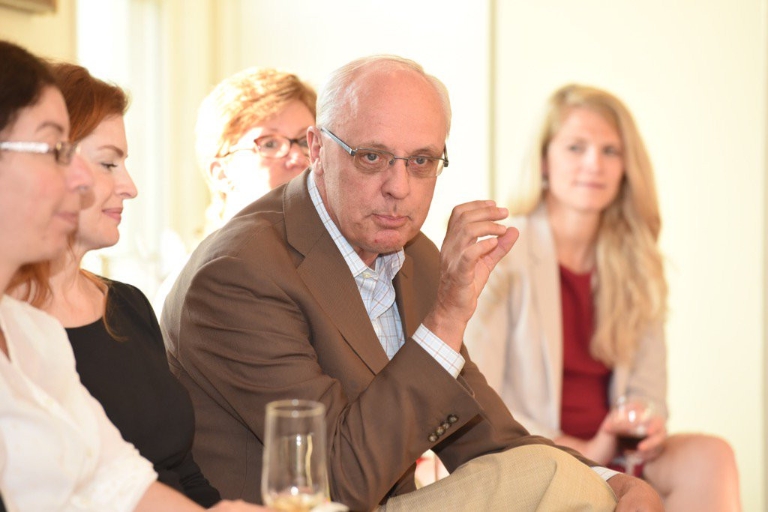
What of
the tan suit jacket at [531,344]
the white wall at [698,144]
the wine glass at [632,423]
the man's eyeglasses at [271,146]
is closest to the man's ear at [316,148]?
the man's eyeglasses at [271,146]

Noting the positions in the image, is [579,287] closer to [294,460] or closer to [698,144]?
[698,144]

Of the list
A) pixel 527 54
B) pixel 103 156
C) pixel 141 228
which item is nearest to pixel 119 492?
pixel 103 156

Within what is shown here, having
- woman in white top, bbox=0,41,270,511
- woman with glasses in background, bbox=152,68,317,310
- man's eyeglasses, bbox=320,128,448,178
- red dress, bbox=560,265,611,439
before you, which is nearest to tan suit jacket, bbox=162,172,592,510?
man's eyeglasses, bbox=320,128,448,178

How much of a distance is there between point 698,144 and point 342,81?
3.12 metres

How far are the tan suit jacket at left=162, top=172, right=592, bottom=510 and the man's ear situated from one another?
0.20 feet

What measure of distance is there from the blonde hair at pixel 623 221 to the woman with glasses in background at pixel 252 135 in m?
0.96

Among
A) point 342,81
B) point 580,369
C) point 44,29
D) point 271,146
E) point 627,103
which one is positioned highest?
point 44,29

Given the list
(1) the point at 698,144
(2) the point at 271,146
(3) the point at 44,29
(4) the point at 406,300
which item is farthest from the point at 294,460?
(1) the point at 698,144

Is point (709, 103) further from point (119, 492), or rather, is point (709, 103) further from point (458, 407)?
point (119, 492)

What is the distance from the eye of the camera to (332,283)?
7.11 ft

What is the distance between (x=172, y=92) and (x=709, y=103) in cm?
263

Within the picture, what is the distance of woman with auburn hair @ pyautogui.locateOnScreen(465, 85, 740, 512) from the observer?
353cm

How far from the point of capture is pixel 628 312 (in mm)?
3688

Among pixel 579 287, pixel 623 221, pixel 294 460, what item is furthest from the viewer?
pixel 623 221
